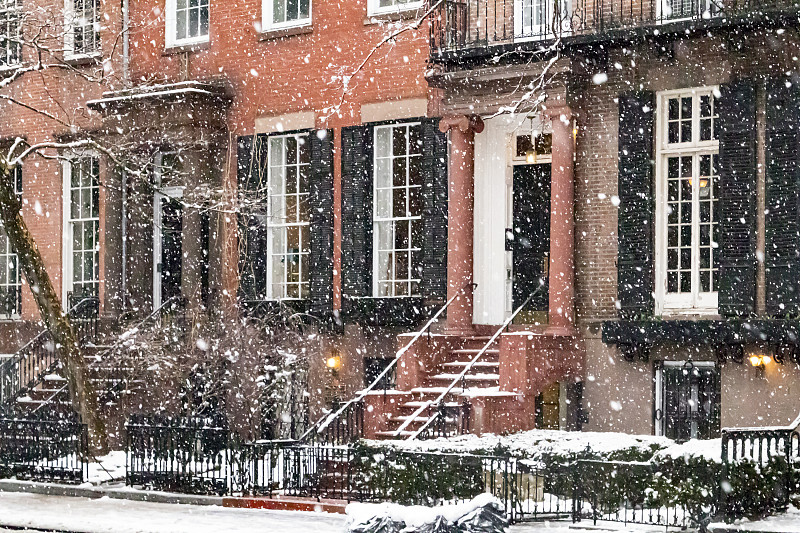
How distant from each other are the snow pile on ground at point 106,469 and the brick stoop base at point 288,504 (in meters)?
2.54

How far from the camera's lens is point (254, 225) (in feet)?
74.0

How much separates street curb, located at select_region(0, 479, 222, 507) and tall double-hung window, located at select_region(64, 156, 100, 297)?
6686mm

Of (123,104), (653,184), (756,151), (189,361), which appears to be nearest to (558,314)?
(653,184)

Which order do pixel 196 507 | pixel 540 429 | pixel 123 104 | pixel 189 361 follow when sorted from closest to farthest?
pixel 196 507, pixel 540 429, pixel 189 361, pixel 123 104

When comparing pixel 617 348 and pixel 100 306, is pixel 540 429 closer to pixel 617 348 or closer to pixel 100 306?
pixel 617 348

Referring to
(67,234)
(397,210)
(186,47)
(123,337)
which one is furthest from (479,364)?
(67,234)

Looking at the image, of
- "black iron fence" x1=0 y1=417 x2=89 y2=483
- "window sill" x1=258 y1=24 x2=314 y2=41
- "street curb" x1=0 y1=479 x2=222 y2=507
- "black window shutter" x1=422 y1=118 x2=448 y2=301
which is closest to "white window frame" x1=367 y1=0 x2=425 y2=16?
"window sill" x1=258 y1=24 x2=314 y2=41

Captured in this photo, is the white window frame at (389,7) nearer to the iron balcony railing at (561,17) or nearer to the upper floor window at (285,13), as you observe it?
the iron balcony railing at (561,17)

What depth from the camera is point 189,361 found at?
21.7 m

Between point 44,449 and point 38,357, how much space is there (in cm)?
544

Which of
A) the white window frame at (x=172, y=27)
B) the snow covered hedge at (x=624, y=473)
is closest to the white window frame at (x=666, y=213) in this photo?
the snow covered hedge at (x=624, y=473)

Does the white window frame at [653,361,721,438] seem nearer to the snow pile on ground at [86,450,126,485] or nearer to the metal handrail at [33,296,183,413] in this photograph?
the snow pile on ground at [86,450,126,485]

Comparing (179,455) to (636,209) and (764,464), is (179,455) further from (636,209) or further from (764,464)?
(764,464)

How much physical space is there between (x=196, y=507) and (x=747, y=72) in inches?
352
